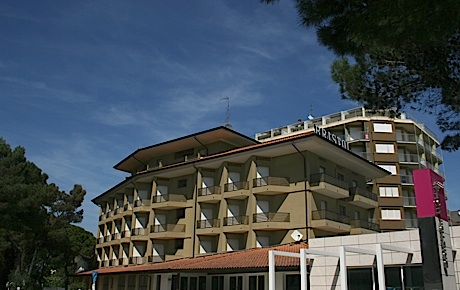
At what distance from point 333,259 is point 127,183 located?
29.2m

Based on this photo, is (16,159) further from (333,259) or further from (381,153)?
(381,153)

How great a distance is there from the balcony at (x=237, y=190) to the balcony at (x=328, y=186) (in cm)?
518

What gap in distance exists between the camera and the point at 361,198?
37.1m

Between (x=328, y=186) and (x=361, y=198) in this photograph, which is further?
(x=361, y=198)

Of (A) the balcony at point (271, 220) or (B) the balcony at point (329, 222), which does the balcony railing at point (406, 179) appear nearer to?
(B) the balcony at point (329, 222)

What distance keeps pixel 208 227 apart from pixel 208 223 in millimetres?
430

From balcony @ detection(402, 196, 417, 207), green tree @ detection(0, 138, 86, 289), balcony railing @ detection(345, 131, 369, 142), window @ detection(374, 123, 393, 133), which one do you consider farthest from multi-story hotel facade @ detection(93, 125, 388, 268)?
window @ detection(374, 123, 393, 133)

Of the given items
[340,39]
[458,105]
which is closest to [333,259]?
[458,105]

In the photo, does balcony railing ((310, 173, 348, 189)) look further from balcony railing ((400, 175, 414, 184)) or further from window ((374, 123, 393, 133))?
window ((374, 123, 393, 133))

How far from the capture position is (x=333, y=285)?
22188 millimetres

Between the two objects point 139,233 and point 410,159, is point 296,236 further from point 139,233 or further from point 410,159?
point 410,159

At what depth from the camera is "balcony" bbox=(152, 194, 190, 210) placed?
133ft

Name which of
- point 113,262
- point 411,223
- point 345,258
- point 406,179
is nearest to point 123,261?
point 113,262

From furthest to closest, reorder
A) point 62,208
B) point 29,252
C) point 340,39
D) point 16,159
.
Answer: point 62,208 → point 29,252 → point 16,159 → point 340,39
